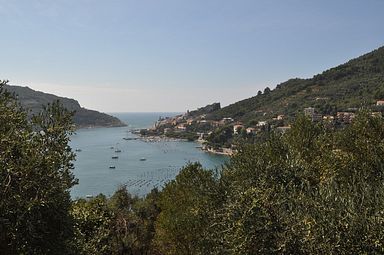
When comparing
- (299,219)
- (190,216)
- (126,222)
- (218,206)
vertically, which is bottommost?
(126,222)

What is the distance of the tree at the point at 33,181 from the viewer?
7.32 m

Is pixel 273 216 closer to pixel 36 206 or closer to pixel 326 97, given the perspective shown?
pixel 36 206

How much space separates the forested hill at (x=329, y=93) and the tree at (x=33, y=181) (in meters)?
108

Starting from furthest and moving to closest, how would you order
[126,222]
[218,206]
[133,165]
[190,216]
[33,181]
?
[133,165]
[126,222]
[190,216]
[218,206]
[33,181]

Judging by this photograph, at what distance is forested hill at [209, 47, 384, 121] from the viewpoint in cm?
11999

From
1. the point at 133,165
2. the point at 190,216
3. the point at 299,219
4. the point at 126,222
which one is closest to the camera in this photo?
the point at 299,219

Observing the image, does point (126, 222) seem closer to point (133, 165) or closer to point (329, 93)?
point (133, 165)

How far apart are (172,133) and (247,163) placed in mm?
168633

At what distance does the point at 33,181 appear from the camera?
7.81 meters

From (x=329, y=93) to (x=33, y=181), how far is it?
144 m

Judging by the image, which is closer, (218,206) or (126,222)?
(218,206)

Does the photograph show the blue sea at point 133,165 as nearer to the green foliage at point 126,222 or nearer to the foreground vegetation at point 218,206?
the green foliage at point 126,222

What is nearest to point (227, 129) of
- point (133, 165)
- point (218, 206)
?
point (133, 165)

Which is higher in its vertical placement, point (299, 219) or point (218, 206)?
point (299, 219)
